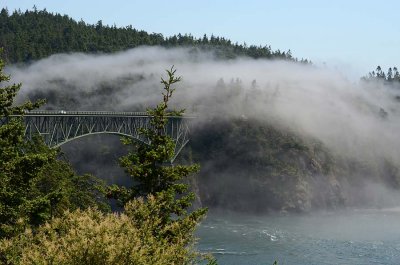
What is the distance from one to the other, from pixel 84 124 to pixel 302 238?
107 feet

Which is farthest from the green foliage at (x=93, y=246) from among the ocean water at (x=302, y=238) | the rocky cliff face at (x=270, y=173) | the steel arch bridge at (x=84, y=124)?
the rocky cliff face at (x=270, y=173)

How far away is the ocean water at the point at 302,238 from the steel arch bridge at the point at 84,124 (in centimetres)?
1683

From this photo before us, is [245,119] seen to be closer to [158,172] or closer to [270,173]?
[270,173]

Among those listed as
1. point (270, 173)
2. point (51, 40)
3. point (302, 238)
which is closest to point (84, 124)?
point (302, 238)

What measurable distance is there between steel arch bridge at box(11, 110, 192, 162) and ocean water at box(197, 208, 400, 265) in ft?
55.2

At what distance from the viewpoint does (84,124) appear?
79750 mm

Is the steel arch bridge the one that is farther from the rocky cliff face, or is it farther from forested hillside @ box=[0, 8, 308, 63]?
forested hillside @ box=[0, 8, 308, 63]

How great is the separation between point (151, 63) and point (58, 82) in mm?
36616

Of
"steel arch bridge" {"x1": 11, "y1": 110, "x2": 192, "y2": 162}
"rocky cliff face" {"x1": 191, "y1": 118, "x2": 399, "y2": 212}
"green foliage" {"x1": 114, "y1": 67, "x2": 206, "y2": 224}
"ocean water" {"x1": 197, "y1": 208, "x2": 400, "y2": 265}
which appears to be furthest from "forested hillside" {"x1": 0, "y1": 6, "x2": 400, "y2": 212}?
"green foliage" {"x1": 114, "y1": 67, "x2": 206, "y2": 224}

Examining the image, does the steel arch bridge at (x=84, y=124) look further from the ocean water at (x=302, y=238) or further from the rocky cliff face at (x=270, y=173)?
the ocean water at (x=302, y=238)

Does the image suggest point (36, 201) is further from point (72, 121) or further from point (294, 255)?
point (72, 121)

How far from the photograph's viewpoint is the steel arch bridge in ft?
228

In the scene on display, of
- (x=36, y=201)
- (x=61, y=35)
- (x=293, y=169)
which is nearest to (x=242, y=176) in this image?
(x=293, y=169)

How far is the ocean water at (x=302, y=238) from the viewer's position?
65.8 metres
